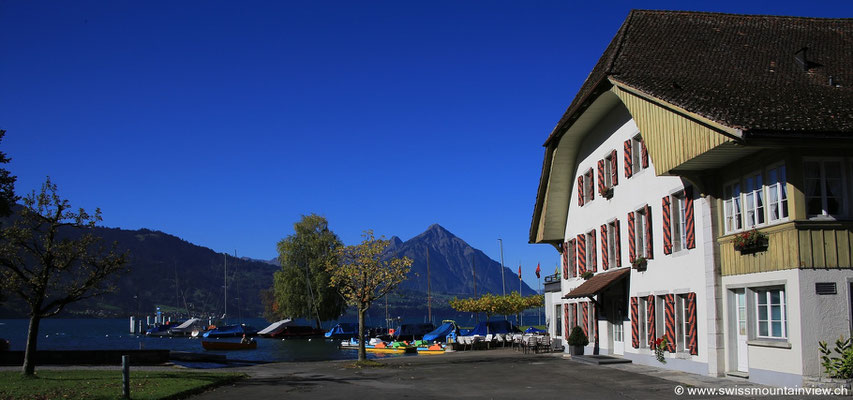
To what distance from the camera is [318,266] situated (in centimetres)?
8950

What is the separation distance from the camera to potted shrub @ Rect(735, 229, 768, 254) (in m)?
18.1

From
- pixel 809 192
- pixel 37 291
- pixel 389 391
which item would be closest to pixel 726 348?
pixel 809 192

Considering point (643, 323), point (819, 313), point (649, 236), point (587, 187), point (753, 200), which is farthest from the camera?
point (587, 187)

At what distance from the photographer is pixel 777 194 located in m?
17.9

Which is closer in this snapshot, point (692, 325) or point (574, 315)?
point (692, 325)

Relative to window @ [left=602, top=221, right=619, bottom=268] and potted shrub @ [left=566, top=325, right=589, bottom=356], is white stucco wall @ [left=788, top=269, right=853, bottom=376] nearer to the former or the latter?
window @ [left=602, top=221, right=619, bottom=268]

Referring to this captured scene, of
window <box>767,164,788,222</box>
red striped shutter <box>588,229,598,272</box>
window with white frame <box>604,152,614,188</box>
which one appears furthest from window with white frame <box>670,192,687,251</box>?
red striped shutter <box>588,229,598,272</box>

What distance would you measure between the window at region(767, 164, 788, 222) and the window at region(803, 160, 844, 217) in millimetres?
472

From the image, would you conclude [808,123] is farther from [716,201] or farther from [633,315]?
[633,315]

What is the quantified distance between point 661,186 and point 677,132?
4.47 m

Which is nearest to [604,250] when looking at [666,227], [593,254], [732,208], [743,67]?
[593,254]

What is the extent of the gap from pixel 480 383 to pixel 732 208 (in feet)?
27.7

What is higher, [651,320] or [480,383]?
[651,320]

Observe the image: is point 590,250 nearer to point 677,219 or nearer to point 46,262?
point 677,219
